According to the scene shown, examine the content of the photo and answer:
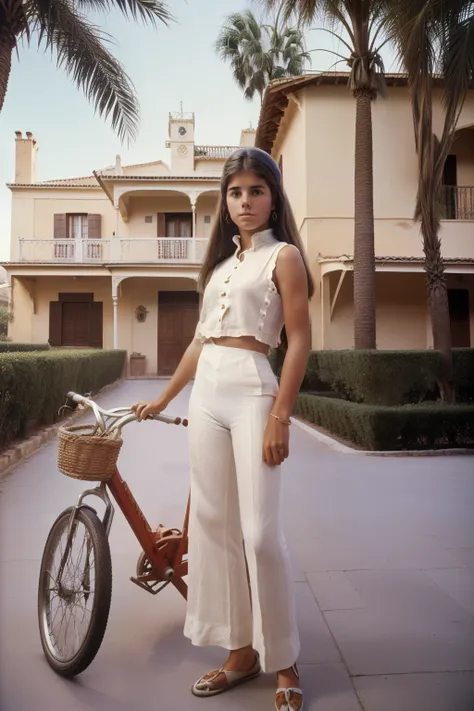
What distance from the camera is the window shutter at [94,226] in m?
21.9

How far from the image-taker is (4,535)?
12.1ft

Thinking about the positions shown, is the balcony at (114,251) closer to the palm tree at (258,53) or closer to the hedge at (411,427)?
the palm tree at (258,53)

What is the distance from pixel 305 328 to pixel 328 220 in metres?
11.9

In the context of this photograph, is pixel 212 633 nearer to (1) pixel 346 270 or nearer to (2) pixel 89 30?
(2) pixel 89 30

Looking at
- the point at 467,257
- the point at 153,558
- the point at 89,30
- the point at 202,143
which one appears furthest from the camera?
the point at 202,143

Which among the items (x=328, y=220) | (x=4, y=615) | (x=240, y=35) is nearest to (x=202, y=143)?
(x=240, y=35)

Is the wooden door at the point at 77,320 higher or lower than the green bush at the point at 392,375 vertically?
higher

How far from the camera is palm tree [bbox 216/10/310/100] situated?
76.9 ft

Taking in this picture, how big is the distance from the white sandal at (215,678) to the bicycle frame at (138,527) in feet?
1.37

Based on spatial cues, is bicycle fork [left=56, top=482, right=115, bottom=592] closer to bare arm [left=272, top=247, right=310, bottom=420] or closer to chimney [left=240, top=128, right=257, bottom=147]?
bare arm [left=272, top=247, right=310, bottom=420]

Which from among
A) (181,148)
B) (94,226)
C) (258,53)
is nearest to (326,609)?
(181,148)

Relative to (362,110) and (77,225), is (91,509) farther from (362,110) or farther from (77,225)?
(77,225)

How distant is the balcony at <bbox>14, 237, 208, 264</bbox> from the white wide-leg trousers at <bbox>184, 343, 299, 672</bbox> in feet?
57.9

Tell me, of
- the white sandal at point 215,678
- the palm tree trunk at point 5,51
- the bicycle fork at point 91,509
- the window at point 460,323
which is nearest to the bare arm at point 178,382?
the bicycle fork at point 91,509
